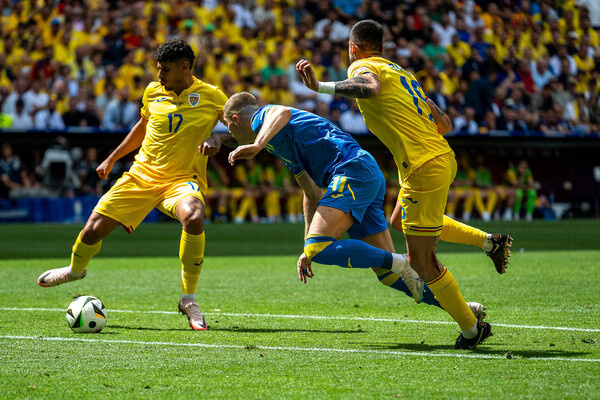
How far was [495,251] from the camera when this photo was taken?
22.4 ft

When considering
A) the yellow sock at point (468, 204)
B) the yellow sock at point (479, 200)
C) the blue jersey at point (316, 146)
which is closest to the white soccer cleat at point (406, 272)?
the blue jersey at point (316, 146)

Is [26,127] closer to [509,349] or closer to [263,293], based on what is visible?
[263,293]

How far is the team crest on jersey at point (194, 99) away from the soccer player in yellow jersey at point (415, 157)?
1.96m

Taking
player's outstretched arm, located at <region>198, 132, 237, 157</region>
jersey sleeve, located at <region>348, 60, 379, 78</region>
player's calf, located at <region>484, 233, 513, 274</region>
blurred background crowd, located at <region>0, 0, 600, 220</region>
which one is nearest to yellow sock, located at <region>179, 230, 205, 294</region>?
player's outstretched arm, located at <region>198, 132, 237, 157</region>

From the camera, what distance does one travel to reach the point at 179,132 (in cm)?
760

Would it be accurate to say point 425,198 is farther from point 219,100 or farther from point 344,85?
point 219,100

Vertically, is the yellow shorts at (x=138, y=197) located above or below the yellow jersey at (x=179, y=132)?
below

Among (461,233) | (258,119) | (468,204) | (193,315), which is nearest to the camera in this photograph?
(258,119)

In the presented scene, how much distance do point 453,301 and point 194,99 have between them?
3.13 m

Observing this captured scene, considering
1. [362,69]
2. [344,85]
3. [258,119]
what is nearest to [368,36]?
[362,69]

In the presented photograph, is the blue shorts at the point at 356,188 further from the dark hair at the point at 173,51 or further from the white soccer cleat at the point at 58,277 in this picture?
the white soccer cleat at the point at 58,277

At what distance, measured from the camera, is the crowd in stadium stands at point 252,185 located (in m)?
22.0

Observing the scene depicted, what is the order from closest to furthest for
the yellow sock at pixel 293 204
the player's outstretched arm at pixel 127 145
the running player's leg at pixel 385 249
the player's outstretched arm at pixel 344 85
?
1. the player's outstretched arm at pixel 344 85
2. the running player's leg at pixel 385 249
3. the player's outstretched arm at pixel 127 145
4. the yellow sock at pixel 293 204

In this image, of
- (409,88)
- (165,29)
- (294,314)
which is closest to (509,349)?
(409,88)
